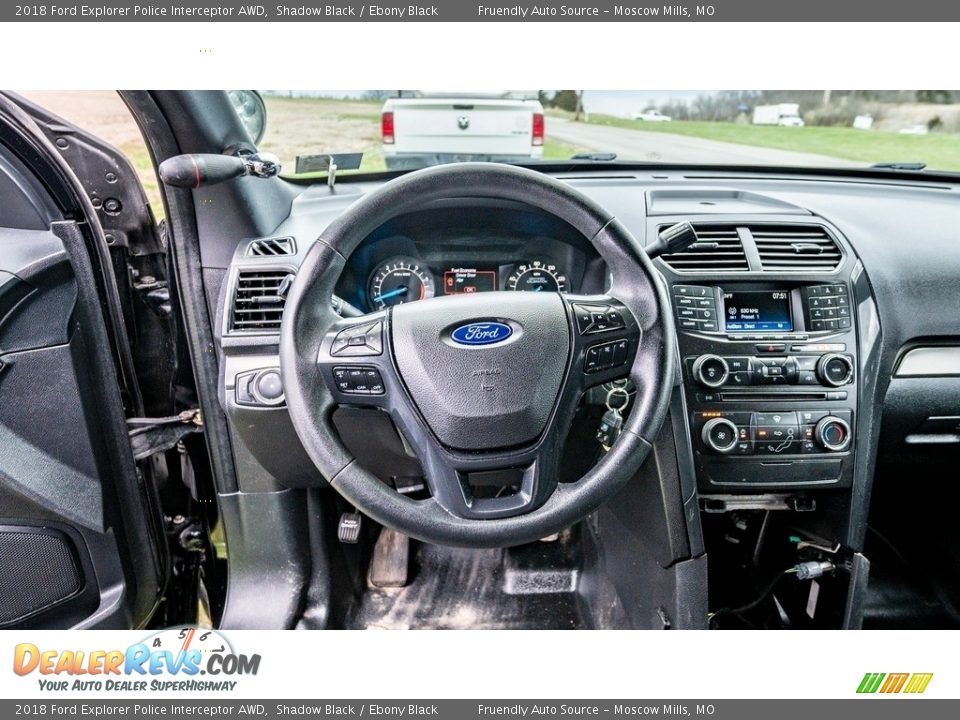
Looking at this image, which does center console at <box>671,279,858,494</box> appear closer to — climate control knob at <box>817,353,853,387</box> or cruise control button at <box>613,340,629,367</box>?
climate control knob at <box>817,353,853,387</box>

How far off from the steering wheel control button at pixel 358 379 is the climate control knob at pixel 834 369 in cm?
112

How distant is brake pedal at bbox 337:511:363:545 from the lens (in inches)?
78.7

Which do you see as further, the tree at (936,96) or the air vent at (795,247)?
the air vent at (795,247)

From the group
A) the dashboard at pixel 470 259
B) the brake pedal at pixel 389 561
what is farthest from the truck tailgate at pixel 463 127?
the brake pedal at pixel 389 561

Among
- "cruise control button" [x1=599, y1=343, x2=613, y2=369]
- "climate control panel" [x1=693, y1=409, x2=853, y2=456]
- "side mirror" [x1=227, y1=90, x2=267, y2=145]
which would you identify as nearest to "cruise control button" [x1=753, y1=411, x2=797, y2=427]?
"climate control panel" [x1=693, y1=409, x2=853, y2=456]

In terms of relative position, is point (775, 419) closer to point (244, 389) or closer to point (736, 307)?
point (736, 307)

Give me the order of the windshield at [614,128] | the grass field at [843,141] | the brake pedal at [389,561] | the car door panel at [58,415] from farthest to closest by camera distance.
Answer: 1. the brake pedal at [389,561]
2. the grass field at [843,141]
3. the windshield at [614,128]
4. the car door panel at [58,415]

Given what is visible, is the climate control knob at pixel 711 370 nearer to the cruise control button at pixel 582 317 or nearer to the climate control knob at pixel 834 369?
the climate control knob at pixel 834 369

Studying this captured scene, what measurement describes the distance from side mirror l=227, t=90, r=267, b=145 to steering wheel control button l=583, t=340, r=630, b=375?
1.07 m

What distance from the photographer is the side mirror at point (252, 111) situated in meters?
1.76

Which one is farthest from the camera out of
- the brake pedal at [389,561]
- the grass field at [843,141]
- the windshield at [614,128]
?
the brake pedal at [389,561]

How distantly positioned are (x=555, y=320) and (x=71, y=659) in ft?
3.92

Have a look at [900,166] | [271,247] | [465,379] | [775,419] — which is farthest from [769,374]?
[271,247]
